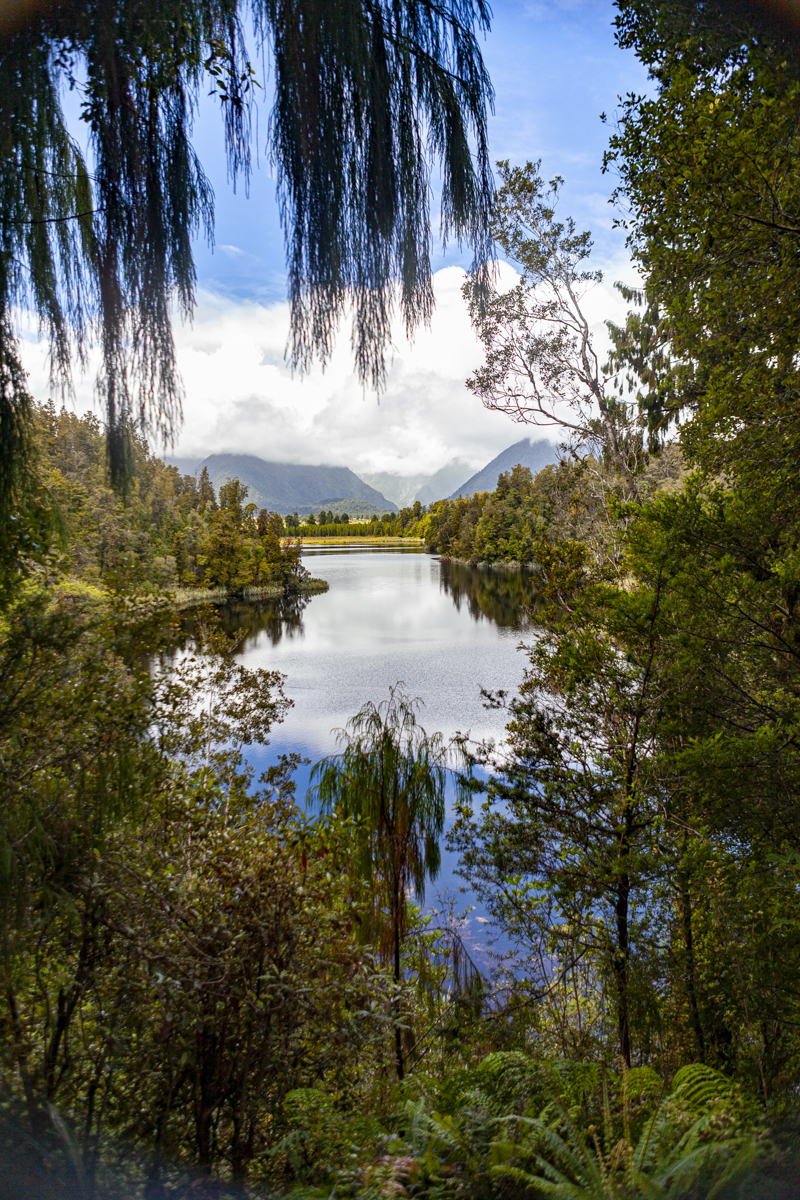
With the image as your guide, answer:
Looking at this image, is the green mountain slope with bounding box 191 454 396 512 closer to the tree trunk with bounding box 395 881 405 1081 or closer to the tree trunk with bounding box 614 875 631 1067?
the tree trunk with bounding box 395 881 405 1081

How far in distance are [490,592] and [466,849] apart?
15.8 meters

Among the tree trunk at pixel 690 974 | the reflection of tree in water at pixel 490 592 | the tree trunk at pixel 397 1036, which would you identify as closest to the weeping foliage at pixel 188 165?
the tree trunk at pixel 397 1036

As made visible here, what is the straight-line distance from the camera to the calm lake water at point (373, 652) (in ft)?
22.3

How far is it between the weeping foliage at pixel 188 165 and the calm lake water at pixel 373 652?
3.16 metres

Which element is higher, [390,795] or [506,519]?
[506,519]

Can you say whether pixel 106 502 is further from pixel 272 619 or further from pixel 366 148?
pixel 272 619

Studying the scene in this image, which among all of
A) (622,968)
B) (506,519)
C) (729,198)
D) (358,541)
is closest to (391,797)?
(622,968)

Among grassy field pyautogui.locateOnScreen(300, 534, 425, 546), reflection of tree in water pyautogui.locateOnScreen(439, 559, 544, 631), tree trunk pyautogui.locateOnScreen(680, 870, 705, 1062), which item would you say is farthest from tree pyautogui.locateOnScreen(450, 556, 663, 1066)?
reflection of tree in water pyautogui.locateOnScreen(439, 559, 544, 631)

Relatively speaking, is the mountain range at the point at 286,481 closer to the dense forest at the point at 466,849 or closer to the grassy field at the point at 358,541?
the dense forest at the point at 466,849

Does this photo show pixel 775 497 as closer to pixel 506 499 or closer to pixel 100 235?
pixel 100 235

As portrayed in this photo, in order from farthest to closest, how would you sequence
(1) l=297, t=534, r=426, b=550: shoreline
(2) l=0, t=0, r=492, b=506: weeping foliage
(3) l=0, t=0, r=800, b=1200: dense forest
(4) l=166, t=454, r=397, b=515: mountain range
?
(1) l=297, t=534, r=426, b=550: shoreline → (4) l=166, t=454, r=397, b=515: mountain range → (3) l=0, t=0, r=800, b=1200: dense forest → (2) l=0, t=0, r=492, b=506: weeping foliage

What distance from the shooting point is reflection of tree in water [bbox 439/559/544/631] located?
14.2m

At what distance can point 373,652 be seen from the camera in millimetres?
8992

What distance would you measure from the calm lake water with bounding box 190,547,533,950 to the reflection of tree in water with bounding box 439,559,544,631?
0.52ft
